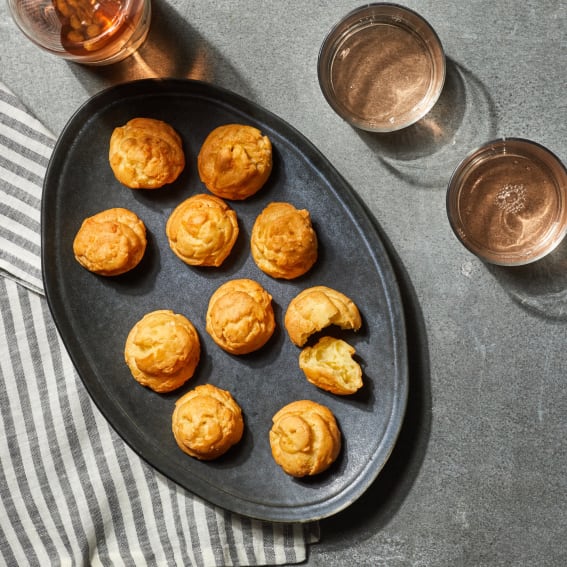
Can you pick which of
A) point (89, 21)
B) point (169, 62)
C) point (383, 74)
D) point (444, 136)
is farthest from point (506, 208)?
point (89, 21)

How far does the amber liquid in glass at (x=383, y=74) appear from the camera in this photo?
2.10 metres

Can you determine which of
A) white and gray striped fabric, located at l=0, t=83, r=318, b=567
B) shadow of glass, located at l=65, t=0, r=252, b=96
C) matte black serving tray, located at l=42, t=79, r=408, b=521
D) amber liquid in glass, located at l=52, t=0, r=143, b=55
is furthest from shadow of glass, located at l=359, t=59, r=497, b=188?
white and gray striped fabric, located at l=0, t=83, r=318, b=567

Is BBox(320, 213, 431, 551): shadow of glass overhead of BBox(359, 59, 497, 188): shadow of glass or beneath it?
beneath

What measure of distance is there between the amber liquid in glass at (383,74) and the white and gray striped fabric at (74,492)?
1.03m

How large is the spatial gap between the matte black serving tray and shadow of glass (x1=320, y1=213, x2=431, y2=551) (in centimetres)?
11

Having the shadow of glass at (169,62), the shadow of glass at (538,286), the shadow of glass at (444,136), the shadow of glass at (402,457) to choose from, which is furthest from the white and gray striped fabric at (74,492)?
the shadow of glass at (444,136)

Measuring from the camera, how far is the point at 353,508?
2164mm

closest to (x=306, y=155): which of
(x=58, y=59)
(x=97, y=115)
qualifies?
(x=97, y=115)

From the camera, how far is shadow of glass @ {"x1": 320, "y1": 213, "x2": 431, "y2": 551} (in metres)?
2.13

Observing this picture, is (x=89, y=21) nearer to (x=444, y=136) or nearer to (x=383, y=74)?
(x=383, y=74)

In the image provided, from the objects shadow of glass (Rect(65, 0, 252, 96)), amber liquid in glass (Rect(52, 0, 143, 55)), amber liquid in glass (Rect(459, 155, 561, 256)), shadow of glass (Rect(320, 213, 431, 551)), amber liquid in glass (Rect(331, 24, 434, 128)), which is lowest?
shadow of glass (Rect(320, 213, 431, 551))

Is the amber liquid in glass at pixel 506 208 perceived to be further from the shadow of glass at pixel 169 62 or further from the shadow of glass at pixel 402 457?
the shadow of glass at pixel 169 62

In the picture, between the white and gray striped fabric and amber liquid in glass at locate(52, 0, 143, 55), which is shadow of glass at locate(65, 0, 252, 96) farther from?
the white and gray striped fabric

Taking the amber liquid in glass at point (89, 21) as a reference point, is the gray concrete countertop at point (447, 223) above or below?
below
